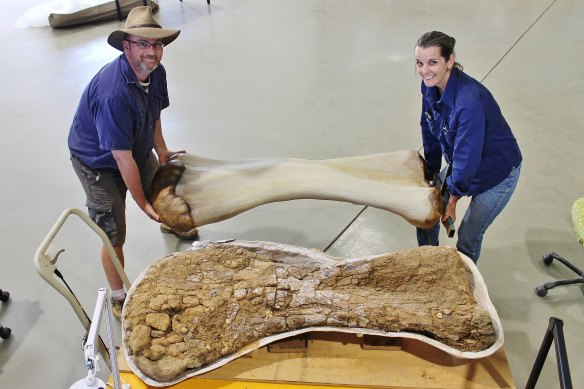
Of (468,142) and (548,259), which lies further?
(548,259)

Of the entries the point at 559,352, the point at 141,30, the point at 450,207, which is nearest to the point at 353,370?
the point at 559,352

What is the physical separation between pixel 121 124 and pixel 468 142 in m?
1.54

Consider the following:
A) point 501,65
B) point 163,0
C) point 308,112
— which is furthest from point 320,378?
point 163,0

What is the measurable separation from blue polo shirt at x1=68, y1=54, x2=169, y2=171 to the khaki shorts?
4 cm

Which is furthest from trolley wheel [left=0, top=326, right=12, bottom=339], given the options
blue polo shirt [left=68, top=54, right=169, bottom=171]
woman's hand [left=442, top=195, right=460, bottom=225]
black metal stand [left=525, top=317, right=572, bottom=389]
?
black metal stand [left=525, top=317, right=572, bottom=389]

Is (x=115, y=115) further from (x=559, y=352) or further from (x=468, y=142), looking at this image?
(x=559, y=352)

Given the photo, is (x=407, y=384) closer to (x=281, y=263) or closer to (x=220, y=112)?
(x=281, y=263)

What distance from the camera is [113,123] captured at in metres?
2.21

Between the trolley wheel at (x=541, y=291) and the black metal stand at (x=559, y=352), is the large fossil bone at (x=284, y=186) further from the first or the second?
the trolley wheel at (x=541, y=291)

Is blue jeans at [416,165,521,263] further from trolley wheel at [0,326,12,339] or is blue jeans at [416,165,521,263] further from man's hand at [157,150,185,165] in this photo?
trolley wheel at [0,326,12,339]

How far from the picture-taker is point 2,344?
2.74 metres

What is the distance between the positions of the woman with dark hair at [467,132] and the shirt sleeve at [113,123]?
133 cm

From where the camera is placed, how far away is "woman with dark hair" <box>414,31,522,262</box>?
212 centimetres

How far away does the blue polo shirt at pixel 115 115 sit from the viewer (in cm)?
221
